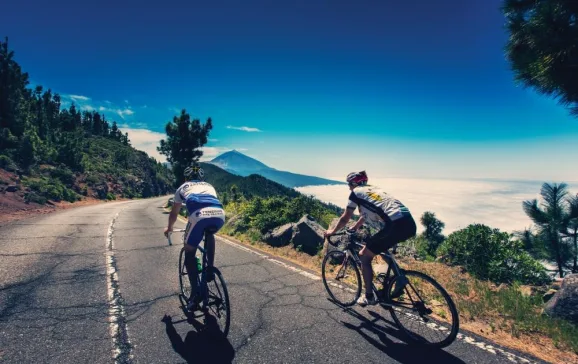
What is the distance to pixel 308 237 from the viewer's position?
972cm

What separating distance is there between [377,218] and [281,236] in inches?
256

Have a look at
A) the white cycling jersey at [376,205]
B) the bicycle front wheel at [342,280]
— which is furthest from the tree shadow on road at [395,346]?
the white cycling jersey at [376,205]

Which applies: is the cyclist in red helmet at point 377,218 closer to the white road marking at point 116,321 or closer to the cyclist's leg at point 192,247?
the cyclist's leg at point 192,247

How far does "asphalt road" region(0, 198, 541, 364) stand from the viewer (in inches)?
148

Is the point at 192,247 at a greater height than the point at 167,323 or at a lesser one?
greater

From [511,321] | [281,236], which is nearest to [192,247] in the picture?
[511,321]

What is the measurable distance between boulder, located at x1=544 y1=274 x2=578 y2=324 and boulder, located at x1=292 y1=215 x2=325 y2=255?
5824mm

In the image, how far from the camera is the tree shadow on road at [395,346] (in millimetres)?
3756

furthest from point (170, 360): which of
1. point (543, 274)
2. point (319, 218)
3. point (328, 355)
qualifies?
point (319, 218)

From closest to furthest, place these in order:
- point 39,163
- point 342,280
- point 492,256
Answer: point 342,280, point 492,256, point 39,163

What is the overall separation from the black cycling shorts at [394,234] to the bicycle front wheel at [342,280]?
1184 millimetres

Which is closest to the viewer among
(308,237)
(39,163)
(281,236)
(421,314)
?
(421,314)

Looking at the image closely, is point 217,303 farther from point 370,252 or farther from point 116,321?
point 370,252

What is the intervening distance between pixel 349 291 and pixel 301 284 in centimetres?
116
